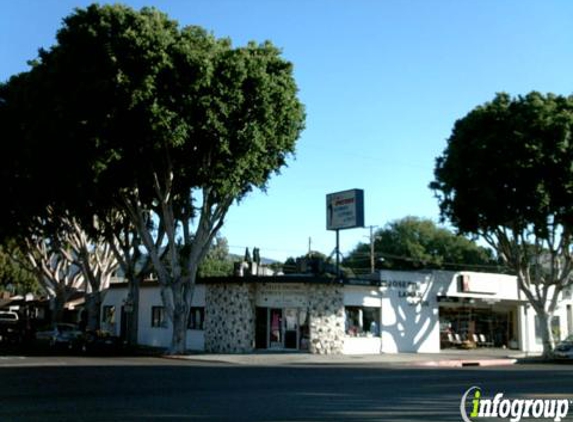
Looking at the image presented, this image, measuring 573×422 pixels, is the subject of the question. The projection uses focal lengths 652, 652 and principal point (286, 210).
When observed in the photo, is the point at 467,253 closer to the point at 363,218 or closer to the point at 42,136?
the point at 363,218

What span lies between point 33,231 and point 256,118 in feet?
68.3

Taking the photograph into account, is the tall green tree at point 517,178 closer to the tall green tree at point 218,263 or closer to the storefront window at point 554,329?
the storefront window at point 554,329

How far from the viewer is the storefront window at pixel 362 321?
3516 cm

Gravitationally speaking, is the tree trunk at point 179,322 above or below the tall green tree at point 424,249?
below

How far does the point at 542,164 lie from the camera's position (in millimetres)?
32531

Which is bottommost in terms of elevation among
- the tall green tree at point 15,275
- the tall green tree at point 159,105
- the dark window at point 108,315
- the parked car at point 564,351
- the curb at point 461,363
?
the curb at point 461,363

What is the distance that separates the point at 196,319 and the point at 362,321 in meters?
9.99

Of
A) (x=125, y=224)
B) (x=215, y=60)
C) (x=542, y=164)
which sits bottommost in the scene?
(x=125, y=224)

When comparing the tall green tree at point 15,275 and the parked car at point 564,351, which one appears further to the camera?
the tall green tree at point 15,275

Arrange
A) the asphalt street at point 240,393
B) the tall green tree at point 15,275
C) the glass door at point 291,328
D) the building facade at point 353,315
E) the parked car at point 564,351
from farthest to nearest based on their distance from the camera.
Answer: the tall green tree at point 15,275, the glass door at point 291,328, the building facade at point 353,315, the parked car at point 564,351, the asphalt street at point 240,393

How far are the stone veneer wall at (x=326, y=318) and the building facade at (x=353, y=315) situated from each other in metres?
0.05

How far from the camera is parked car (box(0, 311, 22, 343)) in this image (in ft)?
141

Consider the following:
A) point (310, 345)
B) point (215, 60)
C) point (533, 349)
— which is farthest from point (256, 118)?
point (533, 349)

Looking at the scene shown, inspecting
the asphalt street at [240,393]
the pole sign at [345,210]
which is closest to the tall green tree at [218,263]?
the pole sign at [345,210]
